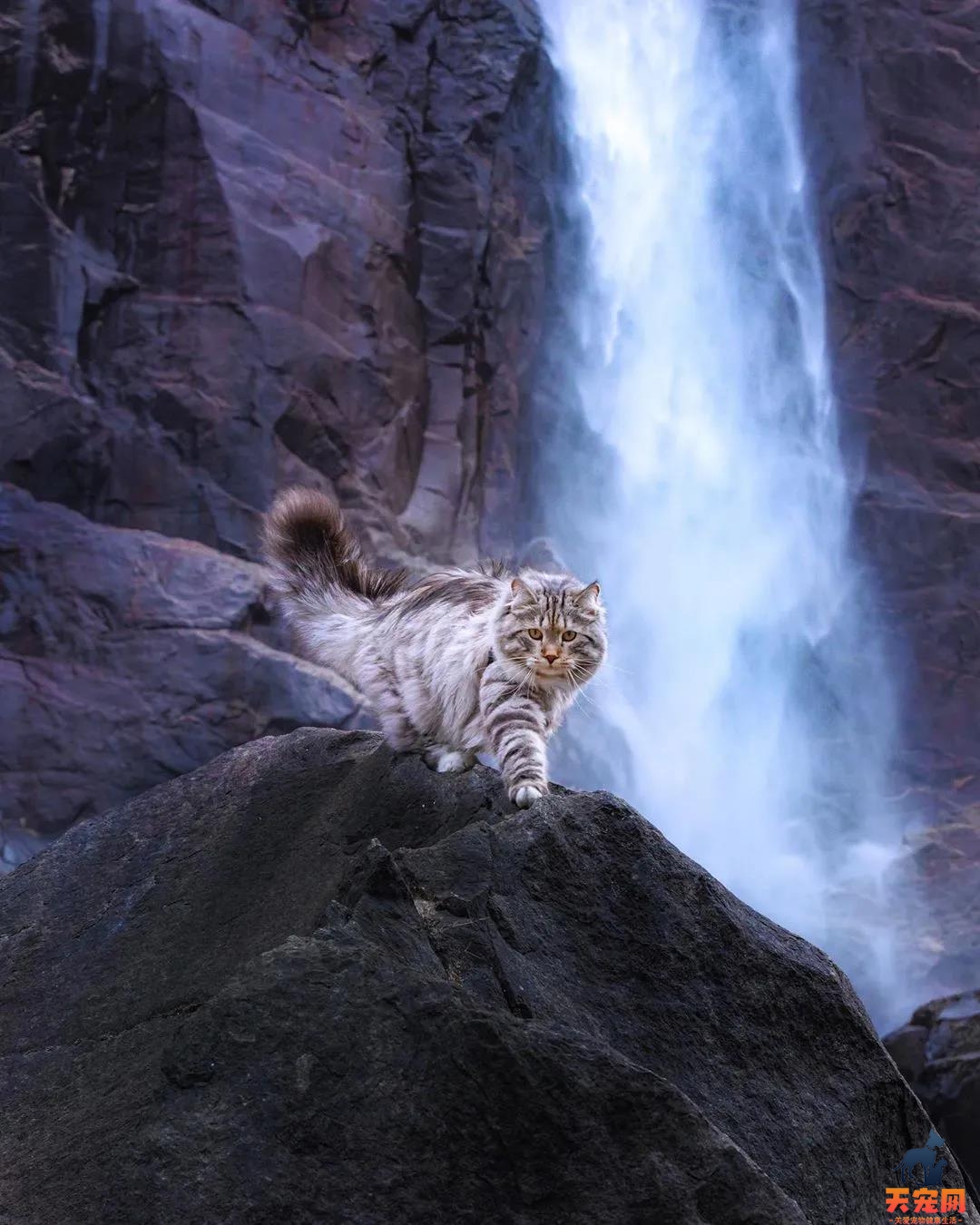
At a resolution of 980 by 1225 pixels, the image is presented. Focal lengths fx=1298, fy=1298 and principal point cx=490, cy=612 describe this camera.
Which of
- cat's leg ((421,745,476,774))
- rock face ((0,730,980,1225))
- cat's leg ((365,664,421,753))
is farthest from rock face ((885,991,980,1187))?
rock face ((0,730,980,1225))

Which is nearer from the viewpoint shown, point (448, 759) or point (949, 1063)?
point (448, 759)

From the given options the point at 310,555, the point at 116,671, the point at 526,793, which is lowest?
the point at 526,793

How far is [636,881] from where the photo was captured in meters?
3.28

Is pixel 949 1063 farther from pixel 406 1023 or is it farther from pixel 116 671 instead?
pixel 116 671

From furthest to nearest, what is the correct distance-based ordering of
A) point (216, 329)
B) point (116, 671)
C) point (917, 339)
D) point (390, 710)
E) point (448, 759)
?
point (917, 339) → point (216, 329) → point (116, 671) → point (390, 710) → point (448, 759)

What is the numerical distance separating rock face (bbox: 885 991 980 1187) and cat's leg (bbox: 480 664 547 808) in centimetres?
498

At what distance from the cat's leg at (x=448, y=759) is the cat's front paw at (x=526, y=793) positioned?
44 centimetres

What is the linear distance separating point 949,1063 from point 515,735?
559cm

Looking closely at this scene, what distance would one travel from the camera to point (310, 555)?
5.03 m

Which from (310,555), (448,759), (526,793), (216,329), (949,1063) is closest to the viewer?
(526,793)

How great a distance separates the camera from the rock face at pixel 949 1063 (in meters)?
7.63

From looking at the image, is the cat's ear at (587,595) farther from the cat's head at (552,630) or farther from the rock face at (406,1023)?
the rock face at (406,1023)

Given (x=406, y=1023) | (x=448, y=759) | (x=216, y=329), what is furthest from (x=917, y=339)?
(x=406, y=1023)

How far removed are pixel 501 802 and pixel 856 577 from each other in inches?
462
